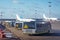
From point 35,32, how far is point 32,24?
1021mm

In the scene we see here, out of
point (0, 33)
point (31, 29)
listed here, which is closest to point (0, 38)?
point (0, 33)

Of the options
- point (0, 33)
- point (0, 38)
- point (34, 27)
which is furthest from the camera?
point (34, 27)

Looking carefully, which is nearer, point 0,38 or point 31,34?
point 0,38

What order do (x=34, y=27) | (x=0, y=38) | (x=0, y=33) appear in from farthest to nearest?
1. (x=34, y=27)
2. (x=0, y=33)
3. (x=0, y=38)

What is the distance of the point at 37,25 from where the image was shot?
2777cm

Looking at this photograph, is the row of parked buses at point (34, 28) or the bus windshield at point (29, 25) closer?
the row of parked buses at point (34, 28)

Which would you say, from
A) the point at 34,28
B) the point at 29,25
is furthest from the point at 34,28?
the point at 29,25

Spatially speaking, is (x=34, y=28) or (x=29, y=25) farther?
(x=29, y=25)

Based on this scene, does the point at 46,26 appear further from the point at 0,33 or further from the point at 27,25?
the point at 0,33

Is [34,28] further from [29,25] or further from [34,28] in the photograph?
[29,25]

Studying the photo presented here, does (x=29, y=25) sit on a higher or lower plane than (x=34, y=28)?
higher

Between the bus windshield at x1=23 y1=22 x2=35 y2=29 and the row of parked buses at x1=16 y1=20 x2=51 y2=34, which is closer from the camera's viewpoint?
the row of parked buses at x1=16 y1=20 x2=51 y2=34

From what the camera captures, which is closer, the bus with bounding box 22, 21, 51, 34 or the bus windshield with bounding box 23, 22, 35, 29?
the bus with bounding box 22, 21, 51, 34

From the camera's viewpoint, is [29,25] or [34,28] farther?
[29,25]
